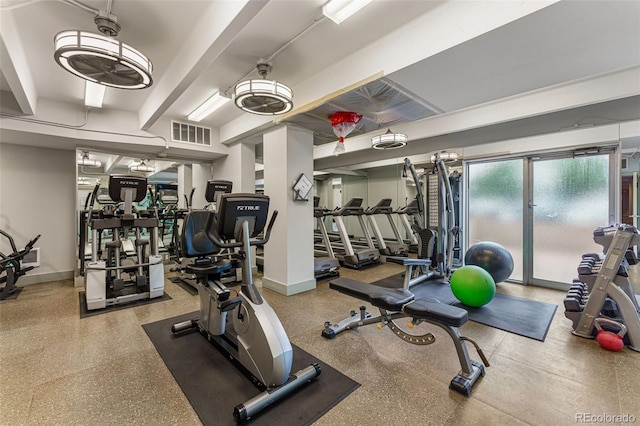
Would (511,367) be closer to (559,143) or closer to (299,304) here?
(299,304)

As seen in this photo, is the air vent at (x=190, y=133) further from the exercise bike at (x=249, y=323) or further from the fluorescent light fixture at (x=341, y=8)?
the fluorescent light fixture at (x=341, y=8)

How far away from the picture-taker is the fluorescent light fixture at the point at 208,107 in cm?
381

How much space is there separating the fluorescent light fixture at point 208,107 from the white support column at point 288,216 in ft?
2.62

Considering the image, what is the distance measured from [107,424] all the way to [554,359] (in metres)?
3.26

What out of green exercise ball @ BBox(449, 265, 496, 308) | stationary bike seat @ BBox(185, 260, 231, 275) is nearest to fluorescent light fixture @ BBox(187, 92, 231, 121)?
stationary bike seat @ BBox(185, 260, 231, 275)

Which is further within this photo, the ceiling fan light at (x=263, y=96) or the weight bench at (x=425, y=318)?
the ceiling fan light at (x=263, y=96)

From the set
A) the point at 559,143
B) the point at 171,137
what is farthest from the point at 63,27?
the point at 559,143

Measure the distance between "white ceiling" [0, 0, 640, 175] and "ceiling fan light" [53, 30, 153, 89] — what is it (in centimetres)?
41

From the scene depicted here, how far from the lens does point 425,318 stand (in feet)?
6.37

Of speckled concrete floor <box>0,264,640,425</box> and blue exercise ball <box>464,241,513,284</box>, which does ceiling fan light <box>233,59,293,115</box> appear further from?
blue exercise ball <box>464,241,513,284</box>

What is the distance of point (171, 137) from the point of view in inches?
186

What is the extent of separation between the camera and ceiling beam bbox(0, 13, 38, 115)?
2.14m

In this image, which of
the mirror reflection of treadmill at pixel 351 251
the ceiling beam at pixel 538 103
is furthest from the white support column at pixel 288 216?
the ceiling beam at pixel 538 103

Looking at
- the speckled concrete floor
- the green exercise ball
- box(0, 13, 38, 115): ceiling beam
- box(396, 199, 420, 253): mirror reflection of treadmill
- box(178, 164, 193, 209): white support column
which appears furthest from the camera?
box(396, 199, 420, 253): mirror reflection of treadmill
